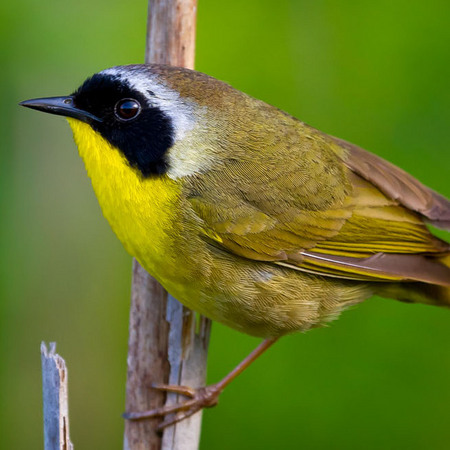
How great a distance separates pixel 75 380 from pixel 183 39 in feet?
7.23

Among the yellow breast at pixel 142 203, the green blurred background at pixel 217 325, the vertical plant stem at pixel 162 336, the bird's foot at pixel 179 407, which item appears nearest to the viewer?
the yellow breast at pixel 142 203

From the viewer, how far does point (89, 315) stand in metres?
4.92

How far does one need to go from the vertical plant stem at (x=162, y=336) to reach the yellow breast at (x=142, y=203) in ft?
1.39

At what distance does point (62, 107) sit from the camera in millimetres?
3539

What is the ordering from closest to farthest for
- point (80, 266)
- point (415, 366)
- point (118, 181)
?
point (118, 181) < point (415, 366) < point (80, 266)

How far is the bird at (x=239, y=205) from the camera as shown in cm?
348

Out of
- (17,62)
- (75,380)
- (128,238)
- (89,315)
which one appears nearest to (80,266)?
(89,315)

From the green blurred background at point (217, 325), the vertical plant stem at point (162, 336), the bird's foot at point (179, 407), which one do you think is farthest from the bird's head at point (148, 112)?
the green blurred background at point (217, 325)

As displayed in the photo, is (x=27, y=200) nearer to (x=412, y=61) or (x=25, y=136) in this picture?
(x=25, y=136)

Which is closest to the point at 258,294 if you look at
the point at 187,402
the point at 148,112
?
the point at 187,402

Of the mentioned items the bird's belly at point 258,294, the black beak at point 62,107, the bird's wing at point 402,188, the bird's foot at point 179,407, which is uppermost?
the black beak at point 62,107

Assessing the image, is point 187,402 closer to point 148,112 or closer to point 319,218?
point 319,218

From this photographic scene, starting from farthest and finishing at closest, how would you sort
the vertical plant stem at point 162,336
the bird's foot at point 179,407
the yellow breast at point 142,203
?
the bird's foot at point 179,407
the vertical plant stem at point 162,336
the yellow breast at point 142,203

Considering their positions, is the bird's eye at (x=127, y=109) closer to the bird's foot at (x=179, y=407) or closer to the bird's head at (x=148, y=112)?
the bird's head at (x=148, y=112)
